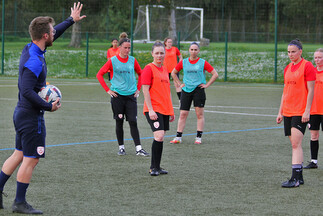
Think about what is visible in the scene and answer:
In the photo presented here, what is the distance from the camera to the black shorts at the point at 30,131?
5688 mm

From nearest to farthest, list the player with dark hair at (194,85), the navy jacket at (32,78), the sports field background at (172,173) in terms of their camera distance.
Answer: the navy jacket at (32,78)
the sports field background at (172,173)
the player with dark hair at (194,85)

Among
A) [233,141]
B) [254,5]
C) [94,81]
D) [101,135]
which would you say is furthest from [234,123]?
[254,5]

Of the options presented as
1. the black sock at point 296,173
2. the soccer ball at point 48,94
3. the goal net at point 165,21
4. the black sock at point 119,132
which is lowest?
the black sock at point 296,173

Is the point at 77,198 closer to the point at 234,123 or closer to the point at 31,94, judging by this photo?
the point at 31,94

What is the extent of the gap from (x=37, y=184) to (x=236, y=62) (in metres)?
23.7

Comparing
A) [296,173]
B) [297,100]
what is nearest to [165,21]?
[297,100]

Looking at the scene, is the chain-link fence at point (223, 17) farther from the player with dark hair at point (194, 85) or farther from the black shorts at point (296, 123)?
the black shorts at point (296, 123)

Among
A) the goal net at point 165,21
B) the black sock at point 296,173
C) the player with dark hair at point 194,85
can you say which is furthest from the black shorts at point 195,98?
the goal net at point 165,21

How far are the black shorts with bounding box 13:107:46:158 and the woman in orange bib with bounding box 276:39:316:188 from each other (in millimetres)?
3172

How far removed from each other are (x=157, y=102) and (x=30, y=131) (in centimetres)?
276

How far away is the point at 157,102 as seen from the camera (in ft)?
26.7

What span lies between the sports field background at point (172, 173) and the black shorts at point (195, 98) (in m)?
0.69

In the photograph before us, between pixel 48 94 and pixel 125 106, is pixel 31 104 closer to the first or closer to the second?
pixel 48 94

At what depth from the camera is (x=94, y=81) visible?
A: 26734 millimetres
